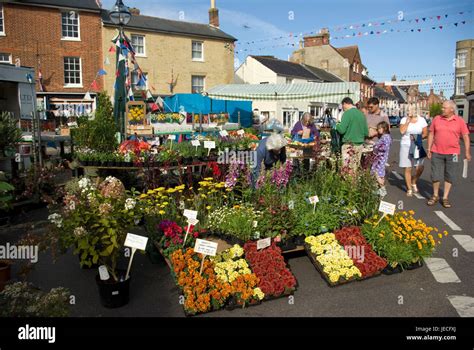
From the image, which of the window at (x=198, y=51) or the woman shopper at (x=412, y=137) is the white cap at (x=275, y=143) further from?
the window at (x=198, y=51)

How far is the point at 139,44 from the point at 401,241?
942 inches

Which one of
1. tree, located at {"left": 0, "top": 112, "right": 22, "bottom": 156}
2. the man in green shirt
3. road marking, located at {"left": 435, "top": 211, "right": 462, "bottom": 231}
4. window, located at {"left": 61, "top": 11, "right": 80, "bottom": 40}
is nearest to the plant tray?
road marking, located at {"left": 435, "top": 211, "right": 462, "bottom": 231}

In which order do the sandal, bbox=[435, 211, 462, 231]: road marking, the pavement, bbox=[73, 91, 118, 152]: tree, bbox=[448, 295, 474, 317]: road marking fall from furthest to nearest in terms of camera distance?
1. bbox=[73, 91, 118, 152]: tree
2. the sandal
3. bbox=[435, 211, 462, 231]: road marking
4. the pavement
5. bbox=[448, 295, 474, 317]: road marking

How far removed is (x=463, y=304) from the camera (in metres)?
4.04

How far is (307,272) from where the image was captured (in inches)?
198

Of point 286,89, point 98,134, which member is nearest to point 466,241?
point 98,134

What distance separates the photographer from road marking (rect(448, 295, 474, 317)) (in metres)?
3.86

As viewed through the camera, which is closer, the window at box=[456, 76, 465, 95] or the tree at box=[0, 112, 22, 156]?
the tree at box=[0, 112, 22, 156]

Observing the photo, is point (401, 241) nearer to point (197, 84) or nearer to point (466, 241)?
point (466, 241)

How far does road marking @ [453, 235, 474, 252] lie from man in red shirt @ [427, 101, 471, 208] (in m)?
1.87

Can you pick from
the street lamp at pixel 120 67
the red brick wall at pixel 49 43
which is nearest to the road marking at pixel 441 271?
the street lamp at pixel 120 67

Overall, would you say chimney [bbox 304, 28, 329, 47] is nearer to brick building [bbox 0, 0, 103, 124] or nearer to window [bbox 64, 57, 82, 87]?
brick building [bbox 0, 0, 103, 124]
